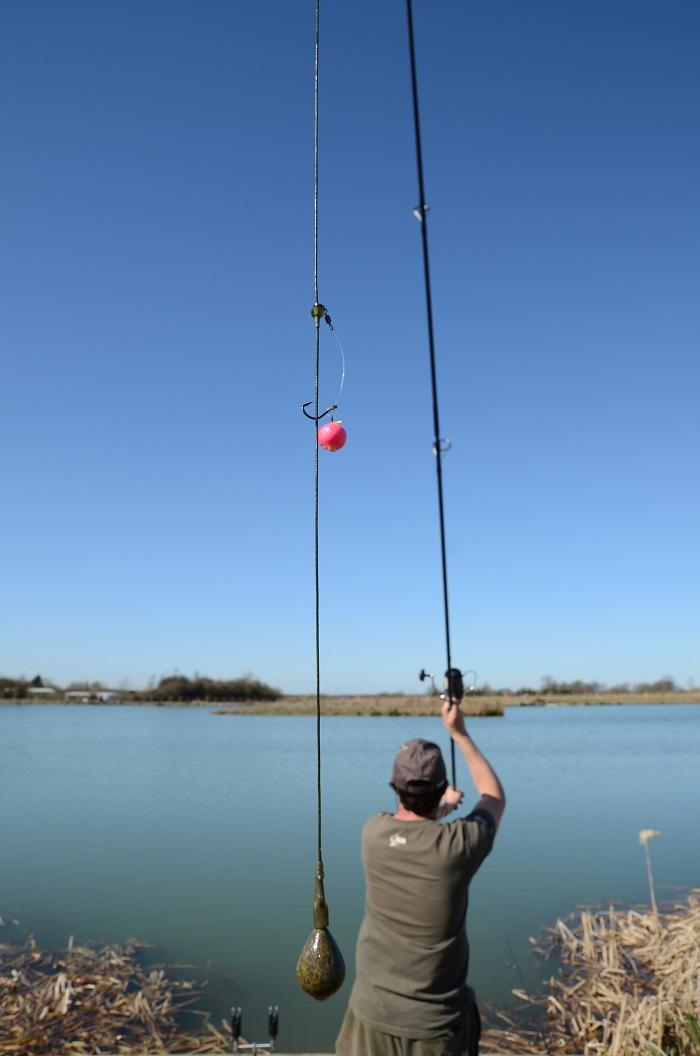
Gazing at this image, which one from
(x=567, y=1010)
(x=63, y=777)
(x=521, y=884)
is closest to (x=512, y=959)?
(x=567, y=1010)

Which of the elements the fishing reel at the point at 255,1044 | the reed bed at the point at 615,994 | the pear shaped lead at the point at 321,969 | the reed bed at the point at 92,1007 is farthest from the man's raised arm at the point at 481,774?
the reed bed at the point at 92,1007

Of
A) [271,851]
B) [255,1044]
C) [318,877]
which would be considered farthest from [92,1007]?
[271,851]

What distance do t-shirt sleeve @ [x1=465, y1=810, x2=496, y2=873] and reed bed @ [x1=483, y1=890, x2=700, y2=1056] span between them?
13.0ft

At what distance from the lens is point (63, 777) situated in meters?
26.5

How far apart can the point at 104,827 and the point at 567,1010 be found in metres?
12.9

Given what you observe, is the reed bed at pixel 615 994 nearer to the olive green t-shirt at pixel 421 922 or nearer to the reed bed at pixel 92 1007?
the reed bed at pixel 92 1007

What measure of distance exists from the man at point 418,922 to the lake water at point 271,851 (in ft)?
19.5

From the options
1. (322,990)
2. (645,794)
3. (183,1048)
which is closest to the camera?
(322,990)

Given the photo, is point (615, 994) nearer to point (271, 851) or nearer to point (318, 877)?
point (318, 877)

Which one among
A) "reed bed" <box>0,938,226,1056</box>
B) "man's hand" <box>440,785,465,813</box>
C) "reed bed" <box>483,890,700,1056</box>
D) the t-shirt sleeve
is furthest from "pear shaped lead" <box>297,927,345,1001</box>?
"reed bed" <box>0,938,226,1056</box>

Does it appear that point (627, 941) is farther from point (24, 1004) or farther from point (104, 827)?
point (104, 827)

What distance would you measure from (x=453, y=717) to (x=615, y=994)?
6.69 meters

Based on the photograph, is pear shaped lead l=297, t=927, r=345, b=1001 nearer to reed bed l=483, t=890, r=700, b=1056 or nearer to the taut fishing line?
the taut fishing line

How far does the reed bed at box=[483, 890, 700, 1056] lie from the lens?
21.6ft
